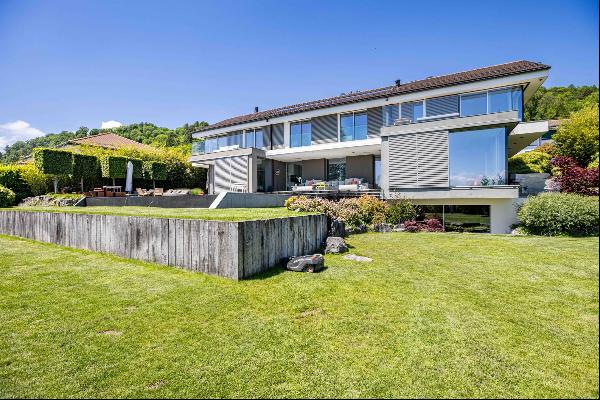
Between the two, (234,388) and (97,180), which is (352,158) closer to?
(234,388)

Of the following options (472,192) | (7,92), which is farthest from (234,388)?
(7,92)

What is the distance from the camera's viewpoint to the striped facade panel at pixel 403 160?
52.1 ft

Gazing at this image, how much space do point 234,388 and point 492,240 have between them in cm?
998

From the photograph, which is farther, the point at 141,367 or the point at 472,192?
the point at 472,192

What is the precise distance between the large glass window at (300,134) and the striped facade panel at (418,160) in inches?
286

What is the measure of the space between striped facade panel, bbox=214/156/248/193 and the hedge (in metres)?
11.2

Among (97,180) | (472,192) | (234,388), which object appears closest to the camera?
(234,388)

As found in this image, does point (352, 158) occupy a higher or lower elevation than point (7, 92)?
lower

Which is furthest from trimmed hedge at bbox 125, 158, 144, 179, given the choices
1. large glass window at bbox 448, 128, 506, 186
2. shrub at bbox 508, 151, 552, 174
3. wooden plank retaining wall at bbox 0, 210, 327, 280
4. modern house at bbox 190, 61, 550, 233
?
shrub at bbox 508, 151, 552, 174

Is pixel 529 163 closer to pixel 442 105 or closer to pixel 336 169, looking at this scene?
pixel 442 105

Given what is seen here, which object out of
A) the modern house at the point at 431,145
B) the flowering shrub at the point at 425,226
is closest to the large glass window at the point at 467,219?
the modern house at the point at 431,145

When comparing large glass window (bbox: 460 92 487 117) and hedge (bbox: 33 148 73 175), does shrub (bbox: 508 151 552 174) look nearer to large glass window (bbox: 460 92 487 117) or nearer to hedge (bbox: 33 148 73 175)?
large glass window (bbox: 460 92 487 117)

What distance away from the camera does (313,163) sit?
23.6 metres

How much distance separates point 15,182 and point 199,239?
25403mm
